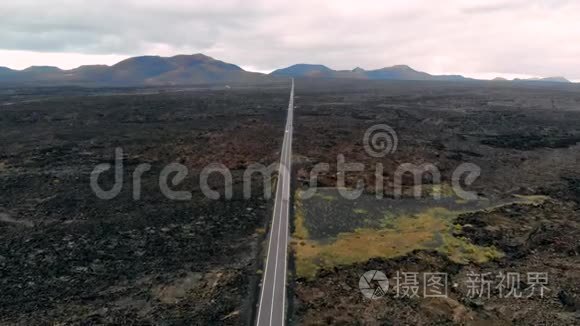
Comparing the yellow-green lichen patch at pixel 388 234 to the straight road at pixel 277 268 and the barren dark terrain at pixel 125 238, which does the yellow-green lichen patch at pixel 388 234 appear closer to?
the straight road at pixel 277 268

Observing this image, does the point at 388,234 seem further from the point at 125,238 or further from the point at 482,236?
the point at 125,238

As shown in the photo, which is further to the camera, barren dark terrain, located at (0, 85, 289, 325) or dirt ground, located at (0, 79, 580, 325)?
barren dark terrain, located at (0, 85, 289, 325)

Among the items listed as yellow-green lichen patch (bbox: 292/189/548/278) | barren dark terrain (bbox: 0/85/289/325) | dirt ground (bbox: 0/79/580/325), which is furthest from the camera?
yellow-green lichen patch (bbox: 292/189/548/278)

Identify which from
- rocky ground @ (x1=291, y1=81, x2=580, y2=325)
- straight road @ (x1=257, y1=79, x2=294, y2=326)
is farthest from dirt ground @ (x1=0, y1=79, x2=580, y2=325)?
straight road @ (x1=257, y1=79, x2=294, y2=326)

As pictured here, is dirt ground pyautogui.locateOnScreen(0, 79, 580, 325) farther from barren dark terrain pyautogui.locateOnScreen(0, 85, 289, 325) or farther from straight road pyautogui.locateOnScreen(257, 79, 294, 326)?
straight road pyautogui.locateOnScreen(257, 79, 294, 326)

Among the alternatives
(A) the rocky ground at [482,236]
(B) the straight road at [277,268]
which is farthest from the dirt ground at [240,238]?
(B) the straight road at [277,268]

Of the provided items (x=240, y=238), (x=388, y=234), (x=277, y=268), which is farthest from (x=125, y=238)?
(x=388, y=234)
